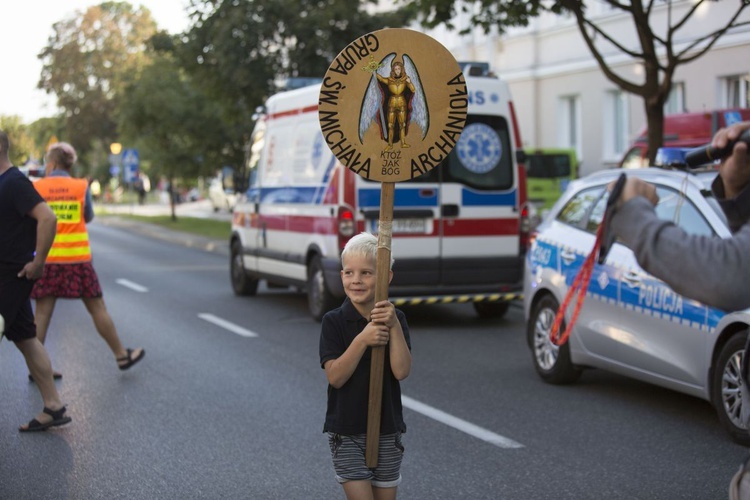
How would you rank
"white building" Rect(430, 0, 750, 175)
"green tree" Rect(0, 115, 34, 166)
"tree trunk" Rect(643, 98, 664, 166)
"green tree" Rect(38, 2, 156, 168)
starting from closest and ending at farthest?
"tree trunk" Rect(643, 98, 664, 166)
"white building" Rect(430, 0, 750, 175)
"green tree" Rect(0, 115, 34, 166)
"green tree" Rect(38, 2, 156, 168)

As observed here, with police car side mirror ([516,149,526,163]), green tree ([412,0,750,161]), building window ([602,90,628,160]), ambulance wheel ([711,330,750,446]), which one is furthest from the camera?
building window ([602,90,628,160])

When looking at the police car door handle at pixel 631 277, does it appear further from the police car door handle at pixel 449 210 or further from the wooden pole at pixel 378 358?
the police car door handle at pixel 449 210

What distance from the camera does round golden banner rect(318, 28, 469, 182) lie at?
4250mm

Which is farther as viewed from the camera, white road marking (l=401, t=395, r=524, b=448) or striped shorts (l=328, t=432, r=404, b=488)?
white road marking (l=401, t=395, r=524, b=448)

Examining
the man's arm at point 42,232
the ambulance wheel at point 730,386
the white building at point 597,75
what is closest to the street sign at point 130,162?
the white building at point 597,75

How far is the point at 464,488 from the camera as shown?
6.10 m

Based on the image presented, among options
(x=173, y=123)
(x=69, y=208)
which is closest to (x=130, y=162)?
(x=173, y=123)

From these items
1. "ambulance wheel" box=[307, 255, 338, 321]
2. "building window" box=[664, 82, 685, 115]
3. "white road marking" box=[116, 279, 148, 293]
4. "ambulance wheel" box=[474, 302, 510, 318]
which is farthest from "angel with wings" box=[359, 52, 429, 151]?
"building window" box=[664, 82, 685, 115]

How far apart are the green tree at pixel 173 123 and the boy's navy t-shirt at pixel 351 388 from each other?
27.3 m

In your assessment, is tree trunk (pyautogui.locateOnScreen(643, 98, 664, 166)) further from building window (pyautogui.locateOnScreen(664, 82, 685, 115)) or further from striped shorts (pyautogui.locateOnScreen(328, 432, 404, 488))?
building window (pyautogui.locateOnScreen(664, 82, 685, 115))

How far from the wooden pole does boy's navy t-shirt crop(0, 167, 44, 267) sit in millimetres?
3795

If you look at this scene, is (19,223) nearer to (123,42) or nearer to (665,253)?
(665,253)

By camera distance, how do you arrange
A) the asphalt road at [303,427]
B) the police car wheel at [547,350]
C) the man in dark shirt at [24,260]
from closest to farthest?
the asphalt road at [303,427]
the man in dark shirt at [24,260]
the police car wheel at [547,350]

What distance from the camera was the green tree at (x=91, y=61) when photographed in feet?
249
